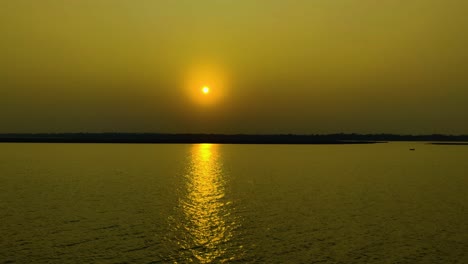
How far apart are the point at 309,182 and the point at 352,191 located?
1152 centimetres

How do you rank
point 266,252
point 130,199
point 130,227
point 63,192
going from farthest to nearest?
point 63,192
point 130,199
point 130,227
point 266,252

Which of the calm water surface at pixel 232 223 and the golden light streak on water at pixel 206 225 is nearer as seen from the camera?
the calm water surface at pixel 232 223

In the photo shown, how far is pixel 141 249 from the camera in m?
27.8

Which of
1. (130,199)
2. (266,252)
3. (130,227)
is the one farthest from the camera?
(130,199)

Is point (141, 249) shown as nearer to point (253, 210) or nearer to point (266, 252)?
point (266, 252)

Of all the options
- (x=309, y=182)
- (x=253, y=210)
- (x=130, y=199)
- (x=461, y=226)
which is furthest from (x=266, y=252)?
(x=309, y=182)

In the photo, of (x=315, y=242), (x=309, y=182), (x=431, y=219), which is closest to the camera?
(x=315, y=242)

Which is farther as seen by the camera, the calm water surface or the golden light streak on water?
the golden light streak on water

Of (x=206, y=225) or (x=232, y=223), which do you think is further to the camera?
(x=232, y=223)

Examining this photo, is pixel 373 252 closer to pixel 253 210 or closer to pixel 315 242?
pixel 315 242

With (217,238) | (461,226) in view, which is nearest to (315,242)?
(217,238)

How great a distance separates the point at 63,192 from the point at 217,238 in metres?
31.3

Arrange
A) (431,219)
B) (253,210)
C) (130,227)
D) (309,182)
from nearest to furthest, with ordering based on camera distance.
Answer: (130,227), (431,219), (253,210), (309,182)

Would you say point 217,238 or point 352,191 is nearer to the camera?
point 217,238
